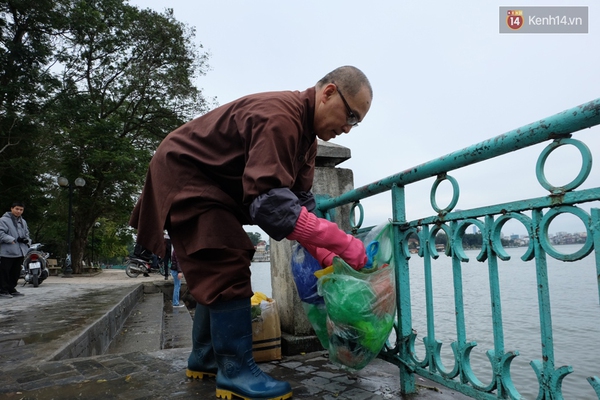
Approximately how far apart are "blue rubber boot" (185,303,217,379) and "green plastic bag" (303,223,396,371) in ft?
2.14

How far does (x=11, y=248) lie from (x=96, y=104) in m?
9.79

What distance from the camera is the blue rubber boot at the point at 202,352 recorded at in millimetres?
2178

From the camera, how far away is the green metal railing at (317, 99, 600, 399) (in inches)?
46.4

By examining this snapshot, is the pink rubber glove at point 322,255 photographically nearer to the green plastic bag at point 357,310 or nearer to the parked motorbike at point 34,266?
the green plastic bag at point 357,310

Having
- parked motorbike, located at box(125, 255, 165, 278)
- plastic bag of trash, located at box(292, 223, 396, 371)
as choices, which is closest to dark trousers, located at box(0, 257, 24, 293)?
plastic bag of trash, located at box(292, 223, 396, 371)

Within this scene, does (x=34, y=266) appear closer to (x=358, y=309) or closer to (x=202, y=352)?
(x=202, y=352)

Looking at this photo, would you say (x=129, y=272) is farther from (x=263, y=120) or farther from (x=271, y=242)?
(x=263, y=120)

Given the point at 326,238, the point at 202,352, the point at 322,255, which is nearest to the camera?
the point at 326,238

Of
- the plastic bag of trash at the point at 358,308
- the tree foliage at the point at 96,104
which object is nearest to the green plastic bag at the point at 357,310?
the plastic bag of trash at the point at 358,308

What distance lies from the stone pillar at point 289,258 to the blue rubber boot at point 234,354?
805 millimetres

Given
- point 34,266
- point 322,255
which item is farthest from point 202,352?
point 34,266

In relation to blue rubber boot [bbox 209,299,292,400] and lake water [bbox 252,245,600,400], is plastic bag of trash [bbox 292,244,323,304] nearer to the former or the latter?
blue rubber boot [bbox 209,299,292,400]

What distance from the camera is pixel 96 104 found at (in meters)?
15.7

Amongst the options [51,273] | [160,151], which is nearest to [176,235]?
[160,151]
